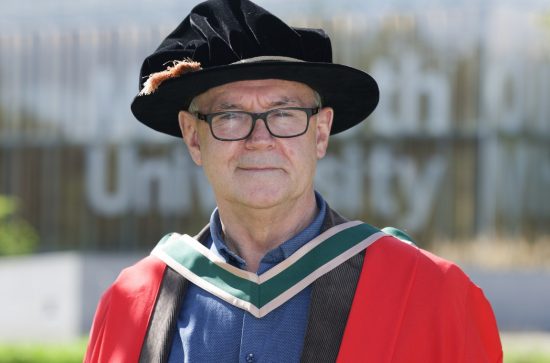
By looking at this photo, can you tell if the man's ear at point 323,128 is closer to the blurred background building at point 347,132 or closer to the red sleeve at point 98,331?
the red sleeve at point 98,331

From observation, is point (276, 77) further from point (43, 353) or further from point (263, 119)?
point (43, 353)

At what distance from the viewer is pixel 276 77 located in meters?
3.23

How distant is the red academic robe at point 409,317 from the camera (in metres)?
3.07

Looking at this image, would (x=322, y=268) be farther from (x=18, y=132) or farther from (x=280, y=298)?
(x=18, y=132)

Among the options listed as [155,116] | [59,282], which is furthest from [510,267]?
[155,116]

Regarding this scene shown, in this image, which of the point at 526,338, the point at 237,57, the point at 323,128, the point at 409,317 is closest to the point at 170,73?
the point at 237,57

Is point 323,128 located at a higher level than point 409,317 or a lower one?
higher

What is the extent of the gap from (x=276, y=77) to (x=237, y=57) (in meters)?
0.12

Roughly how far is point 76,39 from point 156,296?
1705 cm

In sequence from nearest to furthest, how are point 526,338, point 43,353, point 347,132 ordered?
point 43,353, point 526,338, point 347,132

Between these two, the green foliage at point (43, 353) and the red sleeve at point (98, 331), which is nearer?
the red sleeve at point (98, 331)

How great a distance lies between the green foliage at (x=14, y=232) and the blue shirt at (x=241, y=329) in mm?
15761

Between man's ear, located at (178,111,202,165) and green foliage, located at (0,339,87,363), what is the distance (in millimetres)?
5527

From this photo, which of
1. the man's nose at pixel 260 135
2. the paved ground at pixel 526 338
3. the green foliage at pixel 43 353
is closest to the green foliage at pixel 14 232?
the paved ground at pixel 526 338
